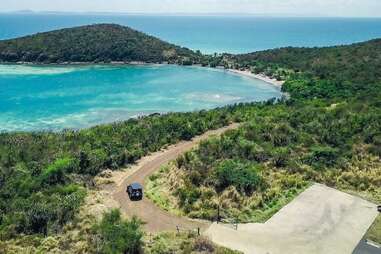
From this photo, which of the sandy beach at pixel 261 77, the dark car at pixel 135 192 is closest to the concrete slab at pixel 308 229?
the dark car at pixel 135 192

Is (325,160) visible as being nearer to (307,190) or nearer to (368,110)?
(307,190)

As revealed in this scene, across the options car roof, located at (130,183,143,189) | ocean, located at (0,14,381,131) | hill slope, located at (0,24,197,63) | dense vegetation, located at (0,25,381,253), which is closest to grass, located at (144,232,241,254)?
dense vegetation, located at (0,25,381,253)

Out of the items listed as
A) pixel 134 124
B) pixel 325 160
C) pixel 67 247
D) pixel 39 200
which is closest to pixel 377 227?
pixel 325 160

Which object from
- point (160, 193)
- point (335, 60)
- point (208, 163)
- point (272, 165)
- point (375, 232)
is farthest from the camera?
point (335, 60)

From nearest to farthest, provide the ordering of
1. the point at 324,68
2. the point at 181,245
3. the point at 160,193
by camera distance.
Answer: the point at 181,245 < the point at 160,193 < the point at 324,68

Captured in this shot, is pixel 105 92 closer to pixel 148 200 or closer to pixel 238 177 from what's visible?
pixel 238 177

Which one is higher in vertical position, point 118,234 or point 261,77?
point 261,77

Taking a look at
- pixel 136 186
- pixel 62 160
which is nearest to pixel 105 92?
pixel 62 160
